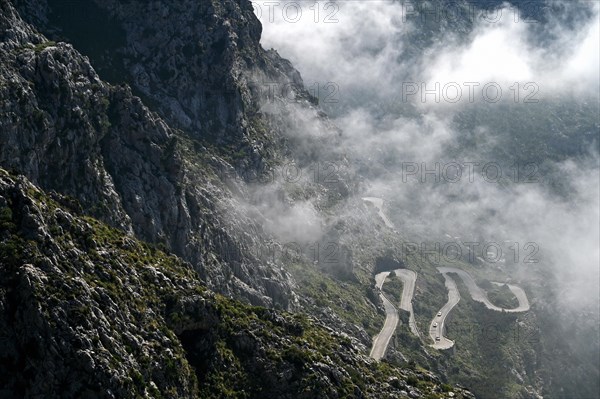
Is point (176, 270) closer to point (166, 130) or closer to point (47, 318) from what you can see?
point (47, 318)

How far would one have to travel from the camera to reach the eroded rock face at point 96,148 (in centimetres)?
14788

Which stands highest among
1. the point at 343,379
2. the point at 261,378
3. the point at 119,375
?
the point at 343,379

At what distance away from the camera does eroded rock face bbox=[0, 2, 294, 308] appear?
485 feet

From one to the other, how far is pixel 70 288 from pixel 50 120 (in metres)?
75.7

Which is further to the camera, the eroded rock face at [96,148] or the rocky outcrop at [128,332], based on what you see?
the eroded rock face at [96,148]

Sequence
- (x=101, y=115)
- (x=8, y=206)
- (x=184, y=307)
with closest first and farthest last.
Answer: (x=8, y=206)
(x=184, y=307)
(x=101, y=115)

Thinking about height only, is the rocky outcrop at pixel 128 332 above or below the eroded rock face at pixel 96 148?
below

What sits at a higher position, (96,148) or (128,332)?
(96,148)

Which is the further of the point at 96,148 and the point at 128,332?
the point at 96,148

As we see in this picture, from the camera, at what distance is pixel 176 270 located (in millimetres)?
127625

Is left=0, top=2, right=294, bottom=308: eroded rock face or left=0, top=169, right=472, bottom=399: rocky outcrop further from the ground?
left=0, top=2, right=294, bottom=308: eroded rock face

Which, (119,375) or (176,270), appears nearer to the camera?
(119,375)

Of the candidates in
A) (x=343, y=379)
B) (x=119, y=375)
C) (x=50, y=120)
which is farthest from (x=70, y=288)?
(x=50, y=120)

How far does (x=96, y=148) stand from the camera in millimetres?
168750
